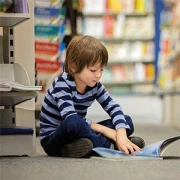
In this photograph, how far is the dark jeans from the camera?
7.39 ft

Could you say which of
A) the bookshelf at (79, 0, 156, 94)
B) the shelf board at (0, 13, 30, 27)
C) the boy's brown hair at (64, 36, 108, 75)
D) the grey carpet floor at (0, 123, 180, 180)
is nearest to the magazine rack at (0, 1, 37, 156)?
the shelf board at (0, 13, 30, 27)

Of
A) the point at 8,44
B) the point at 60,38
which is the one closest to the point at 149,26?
the point at 60,38

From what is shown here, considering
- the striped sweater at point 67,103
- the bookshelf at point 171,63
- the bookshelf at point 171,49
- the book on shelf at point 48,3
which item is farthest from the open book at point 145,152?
the bookshelf at point 171,49

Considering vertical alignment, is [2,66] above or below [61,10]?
below

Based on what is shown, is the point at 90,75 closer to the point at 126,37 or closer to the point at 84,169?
the point at 84,169

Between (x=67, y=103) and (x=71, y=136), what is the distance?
5.4 inches

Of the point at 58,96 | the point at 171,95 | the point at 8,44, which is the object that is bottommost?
the point at 171,95

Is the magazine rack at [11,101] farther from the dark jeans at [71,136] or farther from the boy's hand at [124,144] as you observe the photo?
the boy's hand at [124,144]

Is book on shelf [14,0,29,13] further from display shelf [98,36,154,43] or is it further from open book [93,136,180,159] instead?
display shelf [98,36,154,43]

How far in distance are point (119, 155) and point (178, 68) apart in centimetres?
381

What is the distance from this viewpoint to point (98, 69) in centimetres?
236

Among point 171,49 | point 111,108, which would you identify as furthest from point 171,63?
point 111,108

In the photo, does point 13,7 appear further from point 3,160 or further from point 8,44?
point 3,160

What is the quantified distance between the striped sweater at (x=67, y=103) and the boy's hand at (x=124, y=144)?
50 millimetres
